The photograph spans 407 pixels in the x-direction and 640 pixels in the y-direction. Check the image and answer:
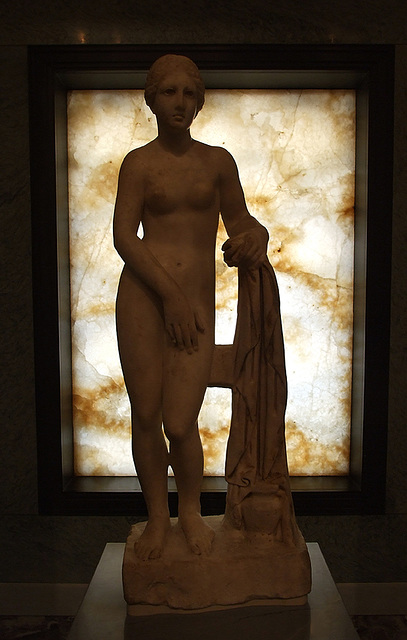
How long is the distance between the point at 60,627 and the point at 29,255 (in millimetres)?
1990

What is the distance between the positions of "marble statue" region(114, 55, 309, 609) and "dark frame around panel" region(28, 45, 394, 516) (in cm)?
99

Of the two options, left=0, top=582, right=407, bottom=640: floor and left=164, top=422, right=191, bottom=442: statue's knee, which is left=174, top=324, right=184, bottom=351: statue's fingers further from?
left=0, top=582, right=407, bottom=640: floor

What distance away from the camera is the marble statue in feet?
8.29

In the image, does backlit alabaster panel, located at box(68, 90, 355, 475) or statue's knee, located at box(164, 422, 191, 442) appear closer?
statue's knee, located at box(164, 422, 191, 442)

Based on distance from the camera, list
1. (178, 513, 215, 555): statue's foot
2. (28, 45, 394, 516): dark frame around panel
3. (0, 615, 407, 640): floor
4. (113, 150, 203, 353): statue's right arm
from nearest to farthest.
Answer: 1. (113, 150, 203, 353): statue's right arm
2. (178, 513, 215, 555): statue's foot
3. (28, 45, 394, 516): dark frame around panel
4. (0, 615, 407, 640): floor

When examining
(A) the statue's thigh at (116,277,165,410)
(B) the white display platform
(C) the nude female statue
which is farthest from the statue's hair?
(B) the white display platform

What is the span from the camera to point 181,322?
252 centimetres

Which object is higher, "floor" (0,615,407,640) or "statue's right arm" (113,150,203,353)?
Result: "statue's right arm" (113,150,203,353)

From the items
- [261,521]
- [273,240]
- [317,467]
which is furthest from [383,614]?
[273,240]

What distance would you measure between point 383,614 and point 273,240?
85.2 inches

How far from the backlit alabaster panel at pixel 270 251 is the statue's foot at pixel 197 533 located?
4.01 ft

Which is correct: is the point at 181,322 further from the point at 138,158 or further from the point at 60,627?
the point at 60,627

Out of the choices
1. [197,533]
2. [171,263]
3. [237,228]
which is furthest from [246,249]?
Answer: [197,533]

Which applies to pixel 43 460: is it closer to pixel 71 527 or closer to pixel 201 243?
pixel 71 527
